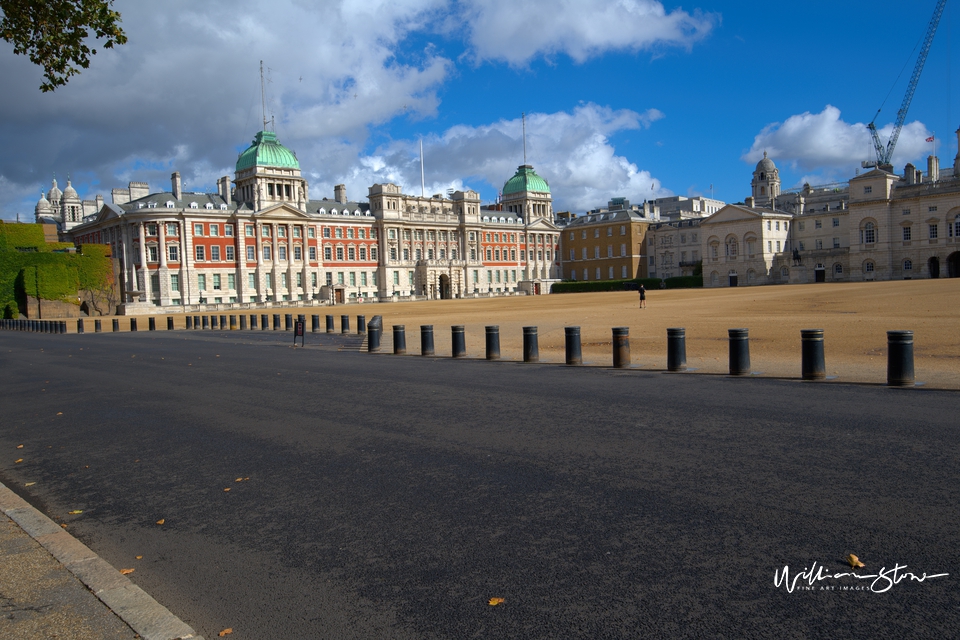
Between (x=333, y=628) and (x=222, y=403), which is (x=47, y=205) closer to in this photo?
Result: (x=222, y=403)

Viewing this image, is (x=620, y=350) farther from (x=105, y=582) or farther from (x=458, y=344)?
(x=105, y=582)

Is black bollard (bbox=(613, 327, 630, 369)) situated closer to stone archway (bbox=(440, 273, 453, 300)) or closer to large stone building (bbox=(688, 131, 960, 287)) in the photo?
large stone building (bbox=(688, 131, 960, 287))

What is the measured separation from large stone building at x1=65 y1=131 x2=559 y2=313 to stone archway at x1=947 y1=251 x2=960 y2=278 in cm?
5290

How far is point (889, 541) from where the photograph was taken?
4.52 metres

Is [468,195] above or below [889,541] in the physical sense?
above

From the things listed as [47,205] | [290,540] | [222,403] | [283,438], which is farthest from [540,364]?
[47,205]

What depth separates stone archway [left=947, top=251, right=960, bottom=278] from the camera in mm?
74812

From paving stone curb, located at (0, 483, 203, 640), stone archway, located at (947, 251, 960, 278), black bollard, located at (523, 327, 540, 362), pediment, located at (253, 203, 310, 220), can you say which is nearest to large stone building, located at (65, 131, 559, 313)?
pediment, located at (253, 203, 310, 220)

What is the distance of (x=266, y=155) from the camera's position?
89.2 meters

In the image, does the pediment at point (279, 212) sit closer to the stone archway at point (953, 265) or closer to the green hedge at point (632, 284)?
the green hedge at point (632, 284)

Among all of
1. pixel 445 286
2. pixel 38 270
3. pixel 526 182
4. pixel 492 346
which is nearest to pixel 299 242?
pixel 445 286

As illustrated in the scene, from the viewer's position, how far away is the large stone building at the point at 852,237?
75.5m

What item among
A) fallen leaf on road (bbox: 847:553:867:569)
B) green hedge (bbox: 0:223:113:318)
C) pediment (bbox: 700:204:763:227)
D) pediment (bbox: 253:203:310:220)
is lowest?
fallen leaf on road (bbox: 847:553:867:569)

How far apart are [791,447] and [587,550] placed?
3.44 m
